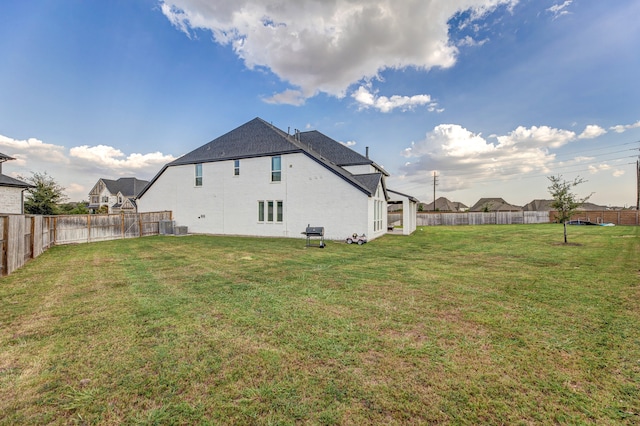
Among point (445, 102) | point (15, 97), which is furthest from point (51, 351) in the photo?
point (445, 102)

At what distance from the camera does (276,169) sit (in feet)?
60.3

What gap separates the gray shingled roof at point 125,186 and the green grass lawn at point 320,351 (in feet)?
183

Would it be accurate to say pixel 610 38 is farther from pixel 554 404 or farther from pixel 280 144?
pixel 554 404

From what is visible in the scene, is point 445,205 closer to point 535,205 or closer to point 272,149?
point 535,205

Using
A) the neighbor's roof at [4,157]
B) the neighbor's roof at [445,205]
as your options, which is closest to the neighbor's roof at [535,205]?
the neighbor's roof at [445,205]

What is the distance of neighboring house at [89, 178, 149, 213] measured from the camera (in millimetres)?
50688

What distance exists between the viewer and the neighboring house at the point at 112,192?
50.7 metres

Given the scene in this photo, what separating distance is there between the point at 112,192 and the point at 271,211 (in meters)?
51.4

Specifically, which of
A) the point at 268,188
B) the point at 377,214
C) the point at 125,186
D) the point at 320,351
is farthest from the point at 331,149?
the point at 125,186

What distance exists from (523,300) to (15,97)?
25.8m

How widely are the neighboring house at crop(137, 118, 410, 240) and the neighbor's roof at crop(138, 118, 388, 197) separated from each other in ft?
0.26

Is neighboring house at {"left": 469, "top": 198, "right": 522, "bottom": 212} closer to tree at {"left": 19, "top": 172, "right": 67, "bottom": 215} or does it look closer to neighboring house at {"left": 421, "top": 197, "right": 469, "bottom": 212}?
neighboring house at {"left": 421, "top": 197, "right": 469, "bottom": 212}

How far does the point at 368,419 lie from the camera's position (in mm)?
2053

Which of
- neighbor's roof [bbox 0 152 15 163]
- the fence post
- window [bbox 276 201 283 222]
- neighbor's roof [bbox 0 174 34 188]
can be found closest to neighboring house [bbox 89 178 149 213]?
neighbor's roof [bbox 0 174 34 188]
